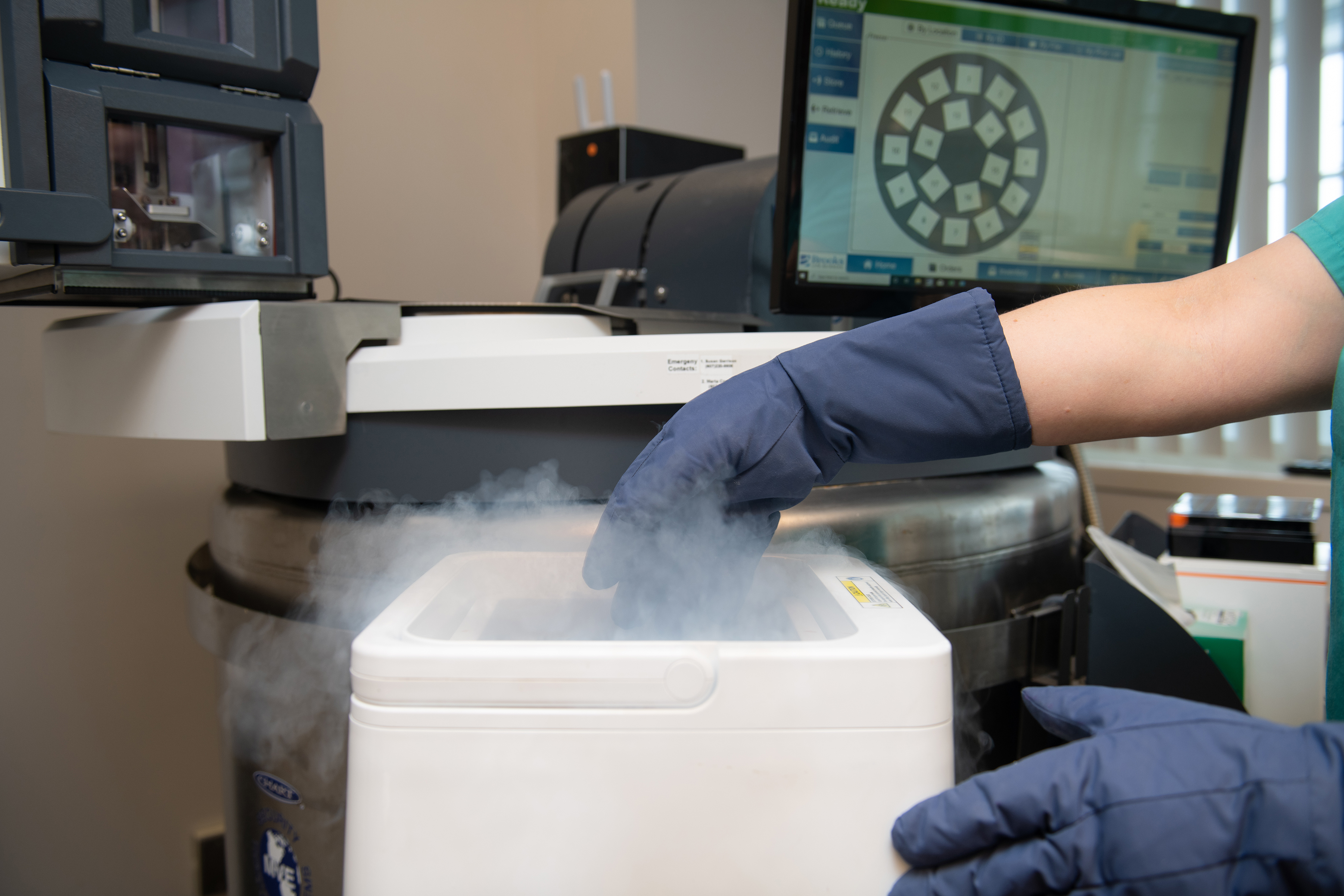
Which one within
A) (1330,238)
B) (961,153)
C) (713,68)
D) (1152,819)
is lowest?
(1152,819)

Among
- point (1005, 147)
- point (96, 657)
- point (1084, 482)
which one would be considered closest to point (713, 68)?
point (1005, 147)

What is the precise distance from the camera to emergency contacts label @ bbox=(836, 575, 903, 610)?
43 cm

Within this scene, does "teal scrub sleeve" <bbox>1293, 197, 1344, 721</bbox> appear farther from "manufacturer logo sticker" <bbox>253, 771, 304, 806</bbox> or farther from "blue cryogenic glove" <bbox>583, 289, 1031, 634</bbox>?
"manufacturer logo sticker" <bbox>253, 771, 304, 806</bbox>

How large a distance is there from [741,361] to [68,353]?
54cm

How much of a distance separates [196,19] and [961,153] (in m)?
0.69

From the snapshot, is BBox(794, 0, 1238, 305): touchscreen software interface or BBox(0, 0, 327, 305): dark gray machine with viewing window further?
BBox(794, 0, 1238, 305): touchscreen software interface

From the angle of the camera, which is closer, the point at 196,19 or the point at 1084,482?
the point at 196,19

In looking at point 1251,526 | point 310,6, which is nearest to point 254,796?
point 310,6

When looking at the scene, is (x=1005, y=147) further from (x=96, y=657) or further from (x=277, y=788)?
(x=96, y=657)

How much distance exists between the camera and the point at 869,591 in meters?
0.46

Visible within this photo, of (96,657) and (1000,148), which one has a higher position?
(1000,148)

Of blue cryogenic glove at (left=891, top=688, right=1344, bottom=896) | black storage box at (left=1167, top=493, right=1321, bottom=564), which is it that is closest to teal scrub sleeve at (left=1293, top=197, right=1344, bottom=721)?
blue cryogenic glove at (left=891, top=688, right=1344, bottom=896)

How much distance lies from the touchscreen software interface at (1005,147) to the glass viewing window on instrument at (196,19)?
48 cm

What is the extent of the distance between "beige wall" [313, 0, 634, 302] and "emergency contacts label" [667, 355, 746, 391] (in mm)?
1055
